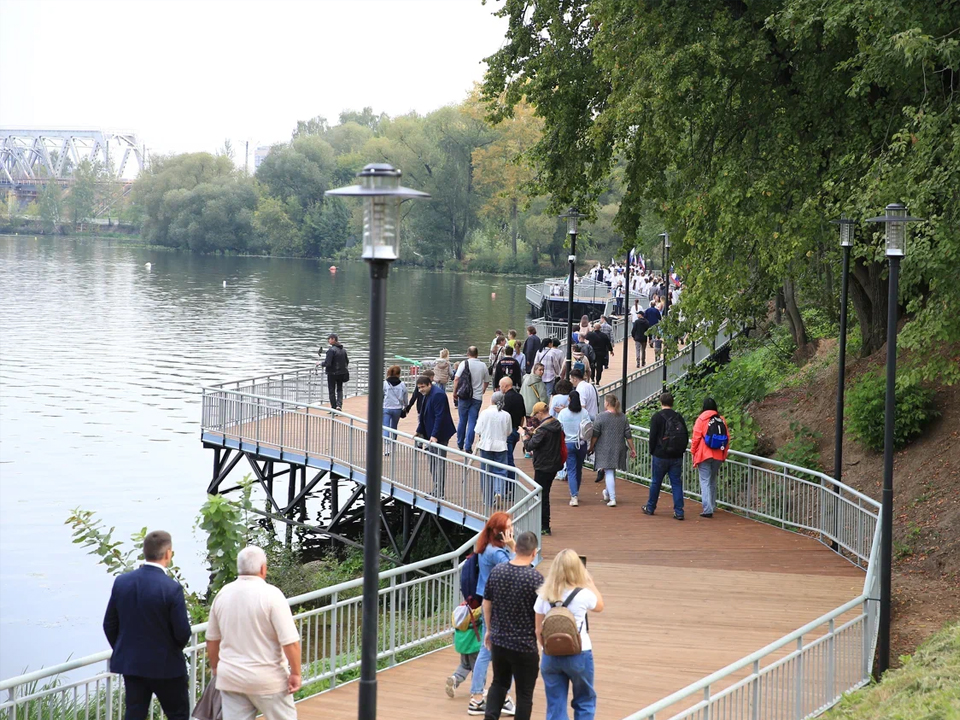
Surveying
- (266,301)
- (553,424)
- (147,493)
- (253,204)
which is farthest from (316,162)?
(553,424)

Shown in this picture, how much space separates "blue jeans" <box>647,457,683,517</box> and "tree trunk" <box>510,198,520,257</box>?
8140 centimetres

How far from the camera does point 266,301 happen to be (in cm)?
8012

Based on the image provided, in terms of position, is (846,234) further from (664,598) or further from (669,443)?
(664,598)

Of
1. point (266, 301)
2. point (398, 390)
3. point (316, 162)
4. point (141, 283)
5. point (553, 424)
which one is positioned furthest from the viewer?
point (316, 162)

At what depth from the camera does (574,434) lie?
16.1 m

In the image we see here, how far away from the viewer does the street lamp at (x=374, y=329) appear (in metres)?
6.64

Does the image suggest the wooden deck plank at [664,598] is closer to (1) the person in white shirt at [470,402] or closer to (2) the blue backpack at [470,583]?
(2) the blue backpack at [470,583]

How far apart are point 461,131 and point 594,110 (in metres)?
74.6

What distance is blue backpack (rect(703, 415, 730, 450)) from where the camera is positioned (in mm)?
15742

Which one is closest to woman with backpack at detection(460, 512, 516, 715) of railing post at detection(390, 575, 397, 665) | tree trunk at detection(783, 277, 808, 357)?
railing post at detection(390, 575, 397, 665)

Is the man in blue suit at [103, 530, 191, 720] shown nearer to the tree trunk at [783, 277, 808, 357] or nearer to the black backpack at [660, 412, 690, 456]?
the black backpack at [660, 412, 690, 456]

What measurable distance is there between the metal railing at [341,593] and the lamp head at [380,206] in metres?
3.13

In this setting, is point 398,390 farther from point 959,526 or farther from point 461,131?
point 461,131

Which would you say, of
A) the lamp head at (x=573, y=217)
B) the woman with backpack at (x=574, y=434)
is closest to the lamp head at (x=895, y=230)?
the woman with backpack at (x=574, y=434)
